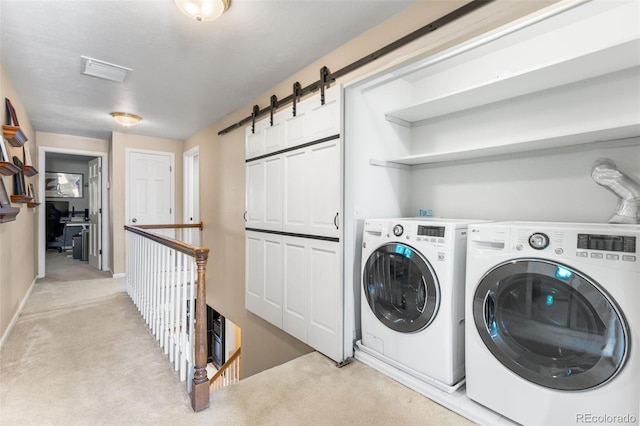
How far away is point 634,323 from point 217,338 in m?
6.01

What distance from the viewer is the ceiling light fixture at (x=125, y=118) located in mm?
3888

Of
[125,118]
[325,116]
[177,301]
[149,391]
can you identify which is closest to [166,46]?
[325,116]

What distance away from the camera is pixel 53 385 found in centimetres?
197

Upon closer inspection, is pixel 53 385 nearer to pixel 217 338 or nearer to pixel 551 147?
pixel 551 147

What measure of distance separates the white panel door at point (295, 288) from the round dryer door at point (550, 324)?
138cm

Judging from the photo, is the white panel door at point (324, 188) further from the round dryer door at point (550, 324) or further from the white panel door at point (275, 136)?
the round dryer door at point (550, 324)

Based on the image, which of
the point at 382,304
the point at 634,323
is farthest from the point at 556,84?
the point at 382,304

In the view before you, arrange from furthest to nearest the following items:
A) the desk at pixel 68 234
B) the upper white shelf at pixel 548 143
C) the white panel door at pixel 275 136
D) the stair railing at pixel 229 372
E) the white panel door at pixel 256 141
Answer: the desk at pixel 68 234
the stair railing at pixel 229 372
the white panel door at pixel 256 141
the white panel door at pixel 275 136
the upper white shelf at pixel 548 143

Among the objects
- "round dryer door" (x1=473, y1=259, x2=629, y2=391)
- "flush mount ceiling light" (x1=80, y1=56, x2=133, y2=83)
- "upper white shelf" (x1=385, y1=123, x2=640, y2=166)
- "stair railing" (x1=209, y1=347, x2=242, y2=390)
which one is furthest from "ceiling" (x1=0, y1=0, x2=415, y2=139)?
"stair railing" (x1=209, y1=347, x2=242, y2=390)

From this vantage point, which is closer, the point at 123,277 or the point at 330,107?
the point at 330,107

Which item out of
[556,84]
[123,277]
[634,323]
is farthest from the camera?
[123,277]

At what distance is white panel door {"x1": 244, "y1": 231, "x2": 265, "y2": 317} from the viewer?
3.20 meters

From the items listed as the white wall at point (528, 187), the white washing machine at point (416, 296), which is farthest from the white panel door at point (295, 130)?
the white wall at point (528, 187)
